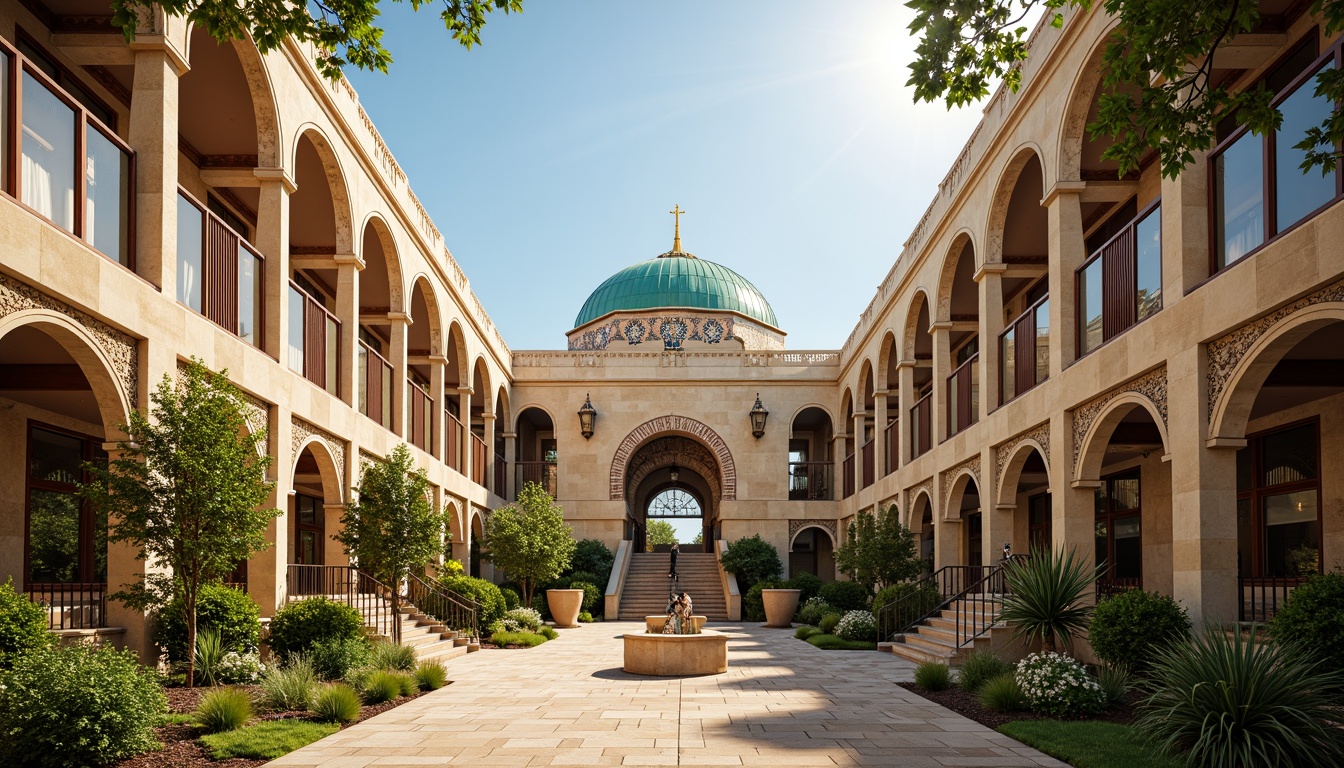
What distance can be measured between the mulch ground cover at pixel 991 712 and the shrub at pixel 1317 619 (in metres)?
2.02

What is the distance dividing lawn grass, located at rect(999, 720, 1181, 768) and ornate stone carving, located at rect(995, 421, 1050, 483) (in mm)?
5894

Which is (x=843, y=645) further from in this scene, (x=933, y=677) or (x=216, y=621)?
(x=216, y=621)

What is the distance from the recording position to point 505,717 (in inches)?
415

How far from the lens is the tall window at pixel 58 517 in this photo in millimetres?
14023

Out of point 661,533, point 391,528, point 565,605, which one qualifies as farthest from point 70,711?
point 661,533

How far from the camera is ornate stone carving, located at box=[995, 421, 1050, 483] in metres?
15.1

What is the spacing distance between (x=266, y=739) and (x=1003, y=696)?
7091mm

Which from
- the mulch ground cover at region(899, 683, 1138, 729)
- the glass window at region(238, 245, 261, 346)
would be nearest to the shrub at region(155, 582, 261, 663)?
the glass window at region(238, 245, 261, 346)

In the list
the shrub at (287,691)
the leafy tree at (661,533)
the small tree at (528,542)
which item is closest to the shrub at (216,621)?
the shrub at (287,691)

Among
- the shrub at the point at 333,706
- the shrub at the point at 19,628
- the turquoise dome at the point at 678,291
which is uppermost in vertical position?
the turquoise dome at the point at 678,291

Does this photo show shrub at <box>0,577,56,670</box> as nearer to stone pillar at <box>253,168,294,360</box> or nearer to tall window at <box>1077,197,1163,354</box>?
stone pillar at <box>253,168,294,360</box>

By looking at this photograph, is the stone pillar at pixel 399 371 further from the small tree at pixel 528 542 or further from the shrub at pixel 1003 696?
the shrub at pixel 1003 696

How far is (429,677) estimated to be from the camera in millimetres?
12836

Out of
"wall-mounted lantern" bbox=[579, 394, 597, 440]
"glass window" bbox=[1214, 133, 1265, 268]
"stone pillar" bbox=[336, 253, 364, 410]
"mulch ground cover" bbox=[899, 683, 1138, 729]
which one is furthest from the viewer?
"wall-mounted lantern" bbox=[579, 394, 597, 440]
